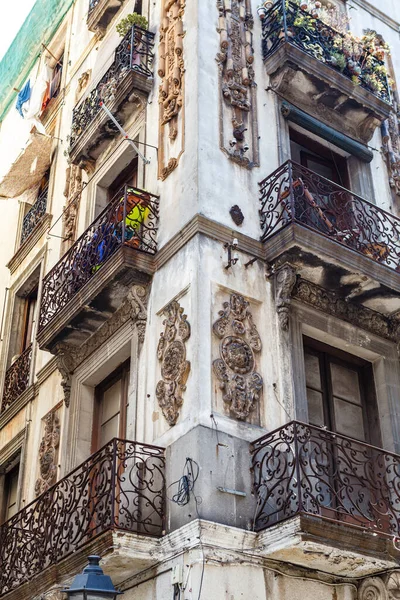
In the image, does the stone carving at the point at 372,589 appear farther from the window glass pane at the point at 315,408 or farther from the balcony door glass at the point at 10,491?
the balcony door glass at the point at 10,491

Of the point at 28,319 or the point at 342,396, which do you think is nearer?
the point at 342,396

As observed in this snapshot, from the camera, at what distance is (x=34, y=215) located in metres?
18.2

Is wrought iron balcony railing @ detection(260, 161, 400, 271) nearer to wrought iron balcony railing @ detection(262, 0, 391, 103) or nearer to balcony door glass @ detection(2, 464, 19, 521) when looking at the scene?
wrought iron balcony railing @ detection(262, 0, 391, 103)

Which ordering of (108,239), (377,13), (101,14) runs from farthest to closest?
1. (377,13)
2. (101,14)
3. (108,239)

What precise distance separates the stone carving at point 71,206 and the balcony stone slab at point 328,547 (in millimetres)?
7508

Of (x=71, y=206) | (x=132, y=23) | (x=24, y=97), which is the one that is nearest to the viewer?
(x=132, y=23)

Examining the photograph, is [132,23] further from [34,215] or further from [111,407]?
[111,407]

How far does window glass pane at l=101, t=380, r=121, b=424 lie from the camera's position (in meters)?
12.7

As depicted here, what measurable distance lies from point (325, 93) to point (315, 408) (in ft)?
16.9

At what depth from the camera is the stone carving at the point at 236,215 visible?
1160 cm

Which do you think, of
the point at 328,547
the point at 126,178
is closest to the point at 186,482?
the point at 328,547

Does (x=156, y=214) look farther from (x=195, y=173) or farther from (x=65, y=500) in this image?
(x=65, y=500)

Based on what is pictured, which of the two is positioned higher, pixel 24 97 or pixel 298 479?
pixel 24 97

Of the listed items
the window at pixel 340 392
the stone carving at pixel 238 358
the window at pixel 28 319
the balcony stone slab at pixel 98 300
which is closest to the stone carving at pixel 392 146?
the window at pixel 340 392
